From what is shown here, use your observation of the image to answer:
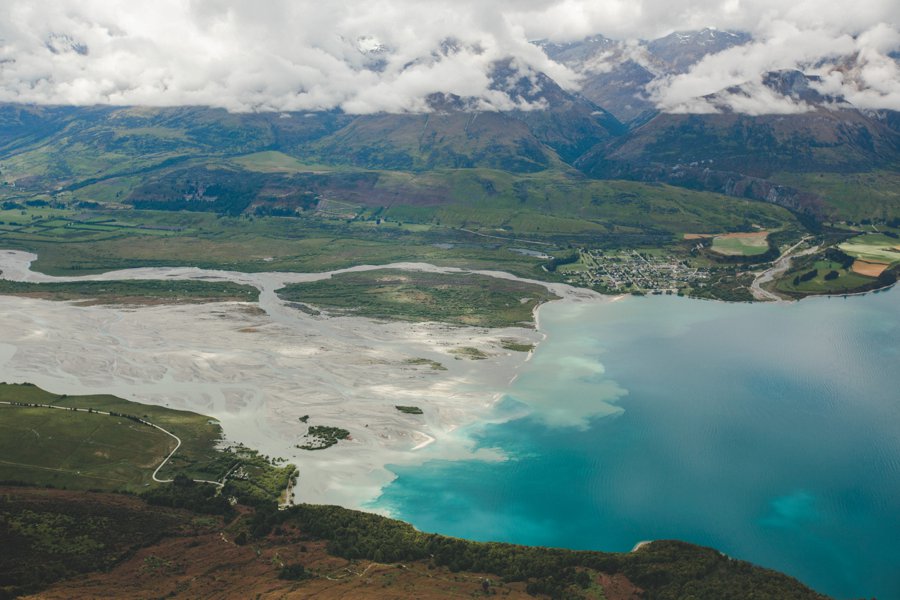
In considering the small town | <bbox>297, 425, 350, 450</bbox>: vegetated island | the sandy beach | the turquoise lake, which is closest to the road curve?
the sandy beach

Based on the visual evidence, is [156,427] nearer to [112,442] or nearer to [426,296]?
[112,442]

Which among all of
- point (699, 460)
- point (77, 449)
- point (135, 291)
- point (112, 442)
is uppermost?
point (135, 291)

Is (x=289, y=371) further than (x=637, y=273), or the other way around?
(x=637, y=273)

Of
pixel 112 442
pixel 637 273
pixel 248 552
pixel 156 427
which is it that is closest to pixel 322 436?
pixel 156 427

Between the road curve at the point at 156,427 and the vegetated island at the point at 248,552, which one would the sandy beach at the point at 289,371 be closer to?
the road curve at the point at 156,427

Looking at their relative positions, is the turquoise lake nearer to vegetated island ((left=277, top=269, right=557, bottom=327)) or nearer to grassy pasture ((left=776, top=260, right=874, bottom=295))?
vegetated island ((left=277, top=269, right=557, bottom=327))

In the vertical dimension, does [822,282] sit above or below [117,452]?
above

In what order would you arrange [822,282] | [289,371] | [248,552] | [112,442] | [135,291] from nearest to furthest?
[248,552], [112,442], [289,371], [135,291], [822,282]

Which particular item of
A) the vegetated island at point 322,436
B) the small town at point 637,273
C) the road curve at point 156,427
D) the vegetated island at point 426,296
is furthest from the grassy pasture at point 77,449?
the small town at point 637,273
